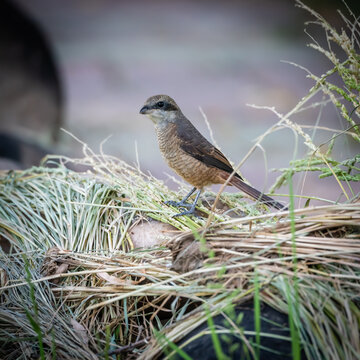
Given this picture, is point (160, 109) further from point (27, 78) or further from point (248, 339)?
point (27, 78)

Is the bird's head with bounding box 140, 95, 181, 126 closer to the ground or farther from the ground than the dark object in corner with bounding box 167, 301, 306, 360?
farther from the ground

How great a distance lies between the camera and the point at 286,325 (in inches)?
53.1

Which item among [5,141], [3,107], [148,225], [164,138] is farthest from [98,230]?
[3,107]

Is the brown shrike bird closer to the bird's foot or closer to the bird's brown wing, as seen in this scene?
the bird's brown wing

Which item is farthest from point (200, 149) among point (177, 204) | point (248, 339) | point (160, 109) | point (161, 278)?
point (248, 339)

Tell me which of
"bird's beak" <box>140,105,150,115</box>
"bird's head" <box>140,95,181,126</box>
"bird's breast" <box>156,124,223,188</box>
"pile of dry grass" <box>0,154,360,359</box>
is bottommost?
"pile of dry grass" <box>0,154,360,359</box>

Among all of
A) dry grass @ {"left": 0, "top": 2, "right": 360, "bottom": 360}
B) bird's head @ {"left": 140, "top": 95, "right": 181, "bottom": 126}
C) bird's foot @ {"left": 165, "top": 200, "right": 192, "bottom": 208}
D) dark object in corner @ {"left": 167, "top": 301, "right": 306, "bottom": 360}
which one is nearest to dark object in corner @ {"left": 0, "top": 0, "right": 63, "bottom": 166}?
bird's head @ {"left": 140, "top": 95, "right": 181, "bottom": 126}

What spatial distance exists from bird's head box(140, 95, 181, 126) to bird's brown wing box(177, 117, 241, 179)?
0.08 metres

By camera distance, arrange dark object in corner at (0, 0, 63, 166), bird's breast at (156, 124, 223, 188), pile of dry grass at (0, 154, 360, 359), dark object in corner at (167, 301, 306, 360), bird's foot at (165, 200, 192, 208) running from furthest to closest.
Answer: dark object in corner at (0, 0, 63, 166), bird's breast at (156, 124, 223, 188), bird's foot at (165, 200, 192, 208), pile of dry grass at (0, 154, 360, 359), dark object in corner at (167, 301, 306, 360)

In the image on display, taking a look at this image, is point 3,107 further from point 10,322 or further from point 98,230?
point 10,322

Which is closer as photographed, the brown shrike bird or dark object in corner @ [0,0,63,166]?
the brown shrike bird

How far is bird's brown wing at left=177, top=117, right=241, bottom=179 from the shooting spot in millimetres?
2678

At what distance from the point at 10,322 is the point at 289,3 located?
5.90 metres

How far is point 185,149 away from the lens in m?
2.74
